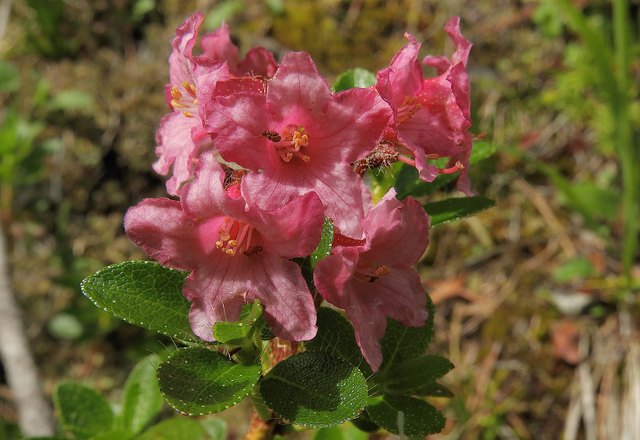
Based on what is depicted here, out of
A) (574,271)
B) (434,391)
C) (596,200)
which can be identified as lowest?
(574,271)

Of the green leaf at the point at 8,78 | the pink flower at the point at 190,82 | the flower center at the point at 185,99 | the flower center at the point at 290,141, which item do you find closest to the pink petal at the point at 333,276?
the flower center at the point at 290,141

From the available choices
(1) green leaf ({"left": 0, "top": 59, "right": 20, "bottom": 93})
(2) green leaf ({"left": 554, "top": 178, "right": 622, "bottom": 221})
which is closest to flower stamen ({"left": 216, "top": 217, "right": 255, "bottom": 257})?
(2) green leaf ({"left": 554, "top": 178, "right": 622, "bottom": 221})

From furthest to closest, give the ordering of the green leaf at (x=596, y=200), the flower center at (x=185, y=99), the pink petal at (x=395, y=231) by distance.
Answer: the green leaf at (x=596, y=200) → the flower center at (x=185, y=99) → the pink petal at (x=395, y=231)

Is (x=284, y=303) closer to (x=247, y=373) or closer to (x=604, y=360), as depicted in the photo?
(x=247, y=373)

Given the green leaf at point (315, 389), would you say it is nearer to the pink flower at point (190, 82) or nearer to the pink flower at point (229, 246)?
the pink flower at point (229, 246)

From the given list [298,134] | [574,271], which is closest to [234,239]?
[298,134]

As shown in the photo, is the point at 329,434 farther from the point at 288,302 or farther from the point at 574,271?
the point at 574,271
